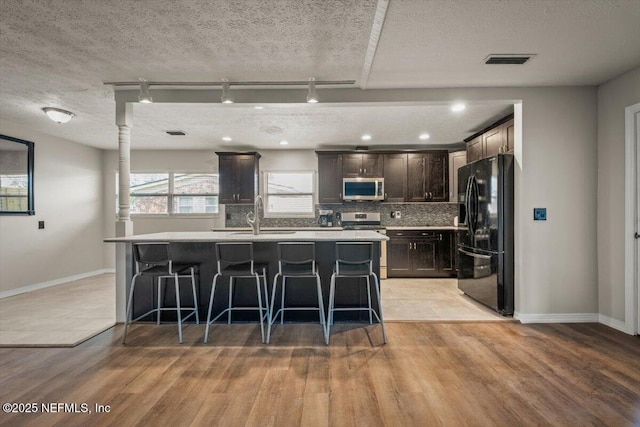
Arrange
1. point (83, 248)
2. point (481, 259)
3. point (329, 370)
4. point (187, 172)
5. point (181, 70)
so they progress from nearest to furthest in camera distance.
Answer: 1. point (329, 370)
2. point (181, 70)
3. point (481, 259)
4. point (83, 248)
5. point (187, 172)

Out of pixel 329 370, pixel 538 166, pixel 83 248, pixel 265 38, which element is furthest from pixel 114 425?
pixel 83 248

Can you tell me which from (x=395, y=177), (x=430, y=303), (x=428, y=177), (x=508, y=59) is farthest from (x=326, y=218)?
(x=508, y=59)

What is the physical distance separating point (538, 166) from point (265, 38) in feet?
9.64

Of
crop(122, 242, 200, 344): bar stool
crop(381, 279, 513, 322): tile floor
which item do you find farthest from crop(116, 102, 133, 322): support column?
crop(381, 279, 513, 322): tile floor

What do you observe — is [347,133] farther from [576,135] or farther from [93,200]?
A: [93,200]

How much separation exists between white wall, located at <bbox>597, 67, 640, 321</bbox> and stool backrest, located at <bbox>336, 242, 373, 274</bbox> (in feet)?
7.92

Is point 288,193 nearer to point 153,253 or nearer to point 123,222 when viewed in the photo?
point 123,222

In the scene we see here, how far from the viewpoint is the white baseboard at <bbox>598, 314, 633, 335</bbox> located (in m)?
3.04

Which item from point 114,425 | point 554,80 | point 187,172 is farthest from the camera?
point 187,172

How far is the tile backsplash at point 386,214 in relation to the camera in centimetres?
635

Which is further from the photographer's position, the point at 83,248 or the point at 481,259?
the point at 83,248

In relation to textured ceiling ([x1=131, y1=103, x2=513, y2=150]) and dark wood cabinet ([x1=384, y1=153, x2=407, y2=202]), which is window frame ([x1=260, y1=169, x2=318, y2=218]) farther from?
dark wood cabinet ([x1=384, y1=153, x2=407, y2=202])

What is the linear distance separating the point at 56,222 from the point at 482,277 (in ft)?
21.2

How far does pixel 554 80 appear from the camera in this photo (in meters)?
3.18
